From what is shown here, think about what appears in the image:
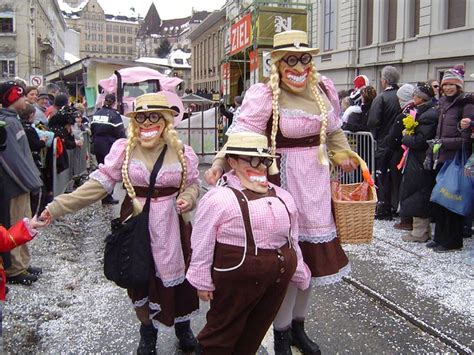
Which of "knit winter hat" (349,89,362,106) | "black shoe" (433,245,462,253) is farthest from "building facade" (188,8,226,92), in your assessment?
"black shoe" (433,245,462,253)

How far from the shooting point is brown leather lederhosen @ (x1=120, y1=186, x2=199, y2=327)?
11.5ft

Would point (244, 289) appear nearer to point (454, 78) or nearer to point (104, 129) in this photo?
point (454, 78)

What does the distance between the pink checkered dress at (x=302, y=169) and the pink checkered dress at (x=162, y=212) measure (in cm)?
58

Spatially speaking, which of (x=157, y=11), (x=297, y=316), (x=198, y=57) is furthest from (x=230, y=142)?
(x=157, y=11)

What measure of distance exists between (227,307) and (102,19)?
169m

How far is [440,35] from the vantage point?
18.0m

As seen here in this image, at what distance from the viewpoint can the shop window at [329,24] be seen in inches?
1027

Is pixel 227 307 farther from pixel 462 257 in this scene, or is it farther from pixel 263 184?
pixel 462 257

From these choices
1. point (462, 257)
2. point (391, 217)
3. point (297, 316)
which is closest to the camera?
point (297, 316)

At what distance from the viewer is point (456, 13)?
57.8 ft

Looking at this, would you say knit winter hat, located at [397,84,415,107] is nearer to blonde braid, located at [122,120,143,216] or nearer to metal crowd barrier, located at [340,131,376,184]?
metal crowd barrier, located at [340,131,376,184]

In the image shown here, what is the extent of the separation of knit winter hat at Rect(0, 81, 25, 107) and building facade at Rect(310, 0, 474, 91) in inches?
548

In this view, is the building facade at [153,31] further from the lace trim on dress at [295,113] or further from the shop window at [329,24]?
the lace trim on dress at [295,113]

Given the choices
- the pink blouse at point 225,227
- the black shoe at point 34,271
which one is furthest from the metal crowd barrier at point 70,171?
the pink blouse at point 225,227
